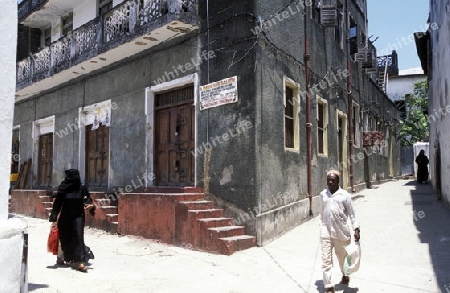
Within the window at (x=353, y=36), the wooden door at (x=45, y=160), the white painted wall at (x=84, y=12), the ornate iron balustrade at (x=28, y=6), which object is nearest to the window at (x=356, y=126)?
the window at (x=353, y=36)

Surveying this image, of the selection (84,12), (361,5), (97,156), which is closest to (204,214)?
(97,156)

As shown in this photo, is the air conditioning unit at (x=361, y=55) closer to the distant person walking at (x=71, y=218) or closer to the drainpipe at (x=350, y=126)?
the drainpipe at (x=350, y=126)

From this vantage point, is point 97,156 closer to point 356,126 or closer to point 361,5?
point 356,126

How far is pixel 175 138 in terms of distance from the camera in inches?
395

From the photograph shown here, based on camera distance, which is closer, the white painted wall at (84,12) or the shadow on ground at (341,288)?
the shadow on ground at (341,288)

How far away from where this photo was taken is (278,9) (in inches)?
367

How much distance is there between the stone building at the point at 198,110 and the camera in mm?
8211

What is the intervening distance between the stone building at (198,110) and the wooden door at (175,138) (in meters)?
0.03

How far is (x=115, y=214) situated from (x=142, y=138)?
199 centimetres

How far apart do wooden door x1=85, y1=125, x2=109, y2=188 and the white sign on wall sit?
14.4ft

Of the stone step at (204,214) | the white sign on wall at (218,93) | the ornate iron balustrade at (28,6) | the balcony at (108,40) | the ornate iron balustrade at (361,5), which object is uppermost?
the ornate iron balustrade at (361,5)

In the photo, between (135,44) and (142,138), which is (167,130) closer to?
(142,138)

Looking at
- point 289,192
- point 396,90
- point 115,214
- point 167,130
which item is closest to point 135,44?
point 167,130

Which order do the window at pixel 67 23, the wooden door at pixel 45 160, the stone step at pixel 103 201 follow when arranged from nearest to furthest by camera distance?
the stone step at pixel 103 201 → the window at pixel 67 23 → the wooden door at pixel 45 160
